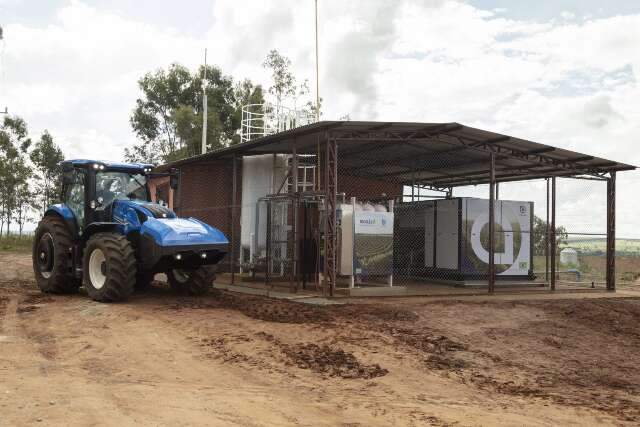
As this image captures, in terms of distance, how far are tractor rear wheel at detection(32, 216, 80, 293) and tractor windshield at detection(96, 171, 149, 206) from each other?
47.9 inches

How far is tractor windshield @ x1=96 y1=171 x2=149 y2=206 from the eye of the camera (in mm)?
11969

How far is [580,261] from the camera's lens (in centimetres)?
3020

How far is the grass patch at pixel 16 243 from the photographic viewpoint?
1319 inches

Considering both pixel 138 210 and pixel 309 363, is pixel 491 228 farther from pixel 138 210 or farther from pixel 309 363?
pixel 309 363

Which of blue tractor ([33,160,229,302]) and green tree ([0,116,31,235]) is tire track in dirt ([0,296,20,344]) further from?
green tree ([0,116,31,235])

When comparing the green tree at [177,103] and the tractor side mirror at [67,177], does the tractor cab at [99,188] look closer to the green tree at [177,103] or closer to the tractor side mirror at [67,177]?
the tractor side mirror at [67,177]

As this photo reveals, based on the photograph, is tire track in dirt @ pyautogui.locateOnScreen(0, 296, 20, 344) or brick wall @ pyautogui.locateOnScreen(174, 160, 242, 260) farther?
brick wall @ pyautogui.locateOnScreen(174, 160, 242, 260)

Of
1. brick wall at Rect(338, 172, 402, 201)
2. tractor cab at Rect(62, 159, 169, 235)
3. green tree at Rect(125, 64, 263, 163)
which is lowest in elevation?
tractor cab at Rect(62, 159, 169, 235)

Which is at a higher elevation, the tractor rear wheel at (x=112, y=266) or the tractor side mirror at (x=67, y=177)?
the tractor side mirror at (x=67, y=177)

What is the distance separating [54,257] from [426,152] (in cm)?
1010

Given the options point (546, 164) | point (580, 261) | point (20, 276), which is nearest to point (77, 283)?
point (20, 276)

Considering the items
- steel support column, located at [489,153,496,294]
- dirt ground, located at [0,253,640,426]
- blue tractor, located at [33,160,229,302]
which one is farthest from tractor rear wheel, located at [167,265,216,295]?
steel support column, located at [489,153,496,294]

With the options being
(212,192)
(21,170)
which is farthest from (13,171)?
(212,192)

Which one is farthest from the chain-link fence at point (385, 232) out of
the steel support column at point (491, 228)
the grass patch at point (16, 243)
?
Result: the grass patch at point (16, 243)
